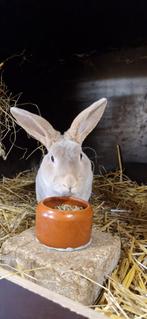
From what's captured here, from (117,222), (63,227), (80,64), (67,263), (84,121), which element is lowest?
(117,222)

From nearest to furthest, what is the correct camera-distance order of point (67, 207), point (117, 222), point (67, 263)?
point (67, 263) < point (67, 207) < point (117, 222)

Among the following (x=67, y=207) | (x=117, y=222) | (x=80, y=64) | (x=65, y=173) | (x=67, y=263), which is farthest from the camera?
(x=80, y=64)

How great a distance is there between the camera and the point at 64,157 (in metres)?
2.09

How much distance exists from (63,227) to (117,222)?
2.62 ft

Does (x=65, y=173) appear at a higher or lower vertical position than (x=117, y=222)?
higher

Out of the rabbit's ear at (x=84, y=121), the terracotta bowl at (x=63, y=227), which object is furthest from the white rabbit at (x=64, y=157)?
the terracotta bowl at (x=63, y=227)

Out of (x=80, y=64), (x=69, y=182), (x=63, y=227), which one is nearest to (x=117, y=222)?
(x=69, y=182)

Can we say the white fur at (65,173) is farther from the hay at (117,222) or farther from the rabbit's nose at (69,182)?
the hay at (117,222)

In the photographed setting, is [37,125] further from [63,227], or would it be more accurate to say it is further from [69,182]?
[63,227]

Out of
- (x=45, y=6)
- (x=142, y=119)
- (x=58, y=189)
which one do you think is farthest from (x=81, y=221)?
(x=142, y=119)

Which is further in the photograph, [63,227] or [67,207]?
[67,207]

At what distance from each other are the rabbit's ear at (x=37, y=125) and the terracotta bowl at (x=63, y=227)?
65 cm

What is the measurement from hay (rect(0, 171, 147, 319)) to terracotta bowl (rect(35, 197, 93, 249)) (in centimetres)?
19

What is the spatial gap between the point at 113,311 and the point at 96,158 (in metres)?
2.47
